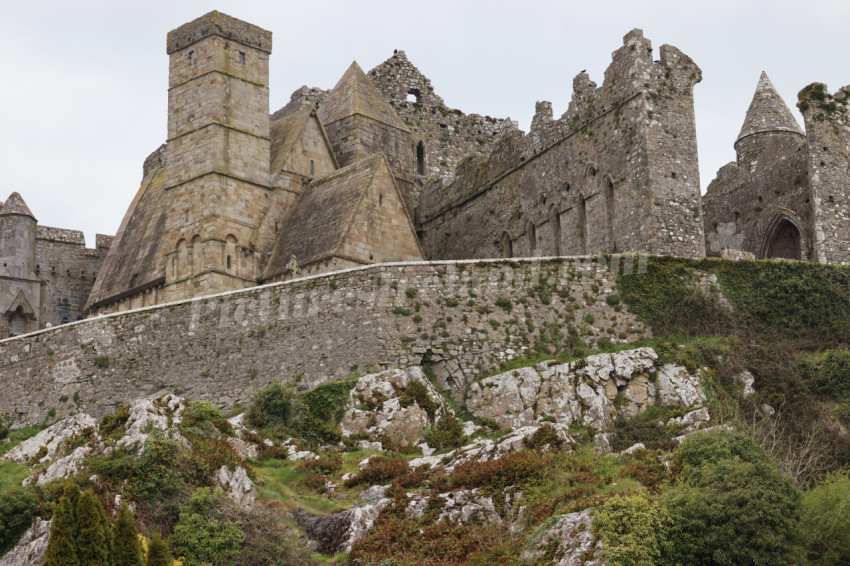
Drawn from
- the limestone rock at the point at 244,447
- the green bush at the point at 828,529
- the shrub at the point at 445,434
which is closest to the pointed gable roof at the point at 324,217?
the shrub at the point at 445,434

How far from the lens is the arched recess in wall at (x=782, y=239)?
168 feet

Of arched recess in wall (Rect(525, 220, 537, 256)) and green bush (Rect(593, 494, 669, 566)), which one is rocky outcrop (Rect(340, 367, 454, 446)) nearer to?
green bush (Rect(593, 494, 669, 566))

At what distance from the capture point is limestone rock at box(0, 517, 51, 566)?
102ft

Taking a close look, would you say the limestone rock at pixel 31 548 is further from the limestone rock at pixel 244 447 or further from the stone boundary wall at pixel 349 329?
the stone boundary wall at pixel 349 329

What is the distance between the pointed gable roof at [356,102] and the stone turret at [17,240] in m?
13.8

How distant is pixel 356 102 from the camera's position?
5641cm

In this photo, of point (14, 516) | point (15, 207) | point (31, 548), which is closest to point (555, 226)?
point (15, 207)

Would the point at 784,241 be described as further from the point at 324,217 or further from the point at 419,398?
the point at 419,398

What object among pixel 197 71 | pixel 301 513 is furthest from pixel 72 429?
pixel 197 71

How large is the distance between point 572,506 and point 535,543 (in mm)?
1267

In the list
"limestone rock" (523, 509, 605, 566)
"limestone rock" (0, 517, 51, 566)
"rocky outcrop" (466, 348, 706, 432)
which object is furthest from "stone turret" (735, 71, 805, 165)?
"limestone rock" (0, 517, 51, 566)

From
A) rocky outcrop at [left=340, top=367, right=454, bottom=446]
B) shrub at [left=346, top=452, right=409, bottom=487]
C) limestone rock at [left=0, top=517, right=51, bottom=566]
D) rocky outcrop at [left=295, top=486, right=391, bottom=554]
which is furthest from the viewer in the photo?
rocky outcrop at [left=340, top=367, right=454, bottom=446]

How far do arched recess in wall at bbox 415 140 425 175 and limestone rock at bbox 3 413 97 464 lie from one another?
84.8ft

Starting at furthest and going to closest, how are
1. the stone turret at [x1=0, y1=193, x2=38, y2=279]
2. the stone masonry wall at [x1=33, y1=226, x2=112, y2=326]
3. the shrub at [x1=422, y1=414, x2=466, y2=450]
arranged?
the stone masonry wall at [x1=33, y1=226, x2=112, y2=326] < the stone turret at [x1=0, y1=193, x2=38, y2=279] < the shrub at [x1=422, y1=414, x2=466, y2=450]
